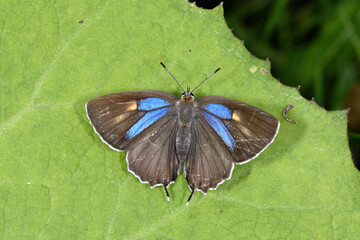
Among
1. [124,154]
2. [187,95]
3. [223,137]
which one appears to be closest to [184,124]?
[187,95]

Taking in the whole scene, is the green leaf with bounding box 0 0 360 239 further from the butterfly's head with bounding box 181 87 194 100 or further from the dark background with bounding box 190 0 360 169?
the dark background with bounding box 190 0 360 169

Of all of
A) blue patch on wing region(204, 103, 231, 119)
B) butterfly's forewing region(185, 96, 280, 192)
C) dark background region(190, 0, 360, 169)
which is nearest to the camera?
butterfly's forewing region(185, 96, 280, 192)

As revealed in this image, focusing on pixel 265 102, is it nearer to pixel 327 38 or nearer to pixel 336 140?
pixel 336 140

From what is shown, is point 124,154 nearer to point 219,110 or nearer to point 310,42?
point 219,110

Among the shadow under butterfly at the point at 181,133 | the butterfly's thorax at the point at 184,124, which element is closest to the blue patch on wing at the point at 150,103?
the shadow under butterfly at the point at 181,133

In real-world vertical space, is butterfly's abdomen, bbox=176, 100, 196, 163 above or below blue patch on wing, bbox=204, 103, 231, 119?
below

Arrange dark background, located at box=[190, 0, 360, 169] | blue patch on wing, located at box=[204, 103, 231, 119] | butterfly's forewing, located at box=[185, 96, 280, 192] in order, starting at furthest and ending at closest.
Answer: dark background, located at box=[190, 0, 360, 169], blue patch on wing, located at box=[204, 103, 231, 119], butterfly's forewing, located at box=[185, 96, 280, 192]

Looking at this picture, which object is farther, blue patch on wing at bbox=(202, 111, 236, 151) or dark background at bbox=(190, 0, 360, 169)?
dark background at bbox=(190, 0, 360, 169)

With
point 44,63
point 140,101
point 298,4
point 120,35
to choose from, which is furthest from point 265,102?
point 298,4

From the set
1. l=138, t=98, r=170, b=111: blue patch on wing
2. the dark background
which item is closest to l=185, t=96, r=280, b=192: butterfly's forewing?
l=138, t=98, r=170, b=111: blue patch on wing
